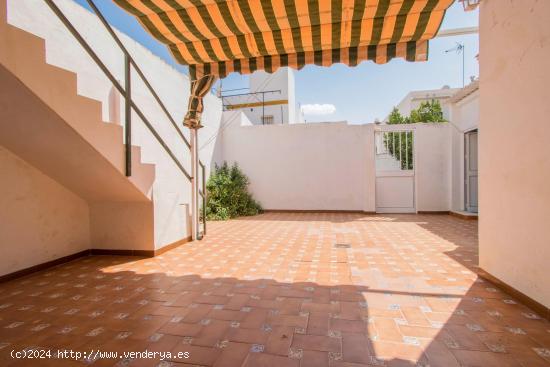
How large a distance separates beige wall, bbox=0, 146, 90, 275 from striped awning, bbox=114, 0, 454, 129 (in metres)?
2.34

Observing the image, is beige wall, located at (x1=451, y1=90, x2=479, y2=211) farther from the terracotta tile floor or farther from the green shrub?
the green shrub

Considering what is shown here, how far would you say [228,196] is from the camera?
8031 millimetres

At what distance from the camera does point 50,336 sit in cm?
195

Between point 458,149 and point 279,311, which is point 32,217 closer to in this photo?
point 279,311

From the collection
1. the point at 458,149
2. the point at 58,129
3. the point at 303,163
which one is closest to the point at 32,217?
the point at 58,129

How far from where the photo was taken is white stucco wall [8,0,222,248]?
2.97 m

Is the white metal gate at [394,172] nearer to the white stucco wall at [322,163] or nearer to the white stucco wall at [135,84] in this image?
the white stucco wall at [322,163]

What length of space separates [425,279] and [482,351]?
1.28 metres

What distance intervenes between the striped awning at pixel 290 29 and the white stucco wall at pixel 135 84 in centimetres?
122

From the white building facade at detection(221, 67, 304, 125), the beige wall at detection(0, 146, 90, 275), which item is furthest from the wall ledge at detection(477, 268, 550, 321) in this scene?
the white building facade at detection(221, 67, 304, 125)

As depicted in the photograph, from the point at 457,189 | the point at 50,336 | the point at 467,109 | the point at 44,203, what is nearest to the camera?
the point at 50,336

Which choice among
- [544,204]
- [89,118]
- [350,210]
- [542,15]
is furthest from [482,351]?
[350,210]

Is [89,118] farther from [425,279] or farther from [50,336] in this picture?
[425,279]

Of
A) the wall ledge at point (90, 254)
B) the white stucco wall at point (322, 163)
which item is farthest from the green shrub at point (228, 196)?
the wall ledge at point (90, 254)
